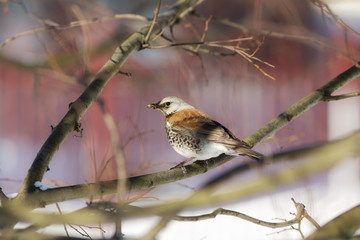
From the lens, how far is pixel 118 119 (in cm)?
689

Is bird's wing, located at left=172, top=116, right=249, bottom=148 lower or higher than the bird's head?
lower

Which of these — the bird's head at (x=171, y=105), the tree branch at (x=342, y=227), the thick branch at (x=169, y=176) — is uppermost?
the bird's head at (x=171, y=105)

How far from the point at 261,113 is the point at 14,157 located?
4.50 meters

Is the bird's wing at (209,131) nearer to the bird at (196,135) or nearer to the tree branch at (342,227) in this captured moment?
the bird at (196,135)

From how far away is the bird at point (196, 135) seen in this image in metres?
1.92

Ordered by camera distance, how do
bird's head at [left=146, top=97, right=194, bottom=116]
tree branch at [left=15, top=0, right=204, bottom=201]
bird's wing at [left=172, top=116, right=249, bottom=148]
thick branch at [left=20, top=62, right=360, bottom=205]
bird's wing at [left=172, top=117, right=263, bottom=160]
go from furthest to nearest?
1. bird's head at [left=146, top=97, right=194, bottom=116]
2. bird's wing at [left=172, top=116, right=249, bottom=148]
3. bird's wing at [left=172, top=117, right=263, bottom=160]
4. tree branch at [left=15, top=0, right=204, bottom=201]
5. thick branch at [left=20, top=62, right=360, bottom=205]

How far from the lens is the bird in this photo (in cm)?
192

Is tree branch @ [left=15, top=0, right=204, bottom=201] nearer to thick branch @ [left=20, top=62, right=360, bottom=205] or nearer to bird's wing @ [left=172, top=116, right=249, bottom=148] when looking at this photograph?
thick branch @ [left=20, top=62, right=360, bottom=205]

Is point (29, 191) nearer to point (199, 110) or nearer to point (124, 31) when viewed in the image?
point (199, 110)

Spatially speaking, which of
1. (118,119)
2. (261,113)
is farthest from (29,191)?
(261,113)

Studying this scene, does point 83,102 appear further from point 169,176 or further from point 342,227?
point 342,227

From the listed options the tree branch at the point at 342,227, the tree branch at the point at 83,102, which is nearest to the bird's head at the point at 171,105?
the tree branch at the point at 83,102

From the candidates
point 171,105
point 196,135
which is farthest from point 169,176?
point 171,105

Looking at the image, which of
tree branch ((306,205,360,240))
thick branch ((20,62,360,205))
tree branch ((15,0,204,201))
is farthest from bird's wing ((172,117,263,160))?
tree branch ((306,205,360,240))
